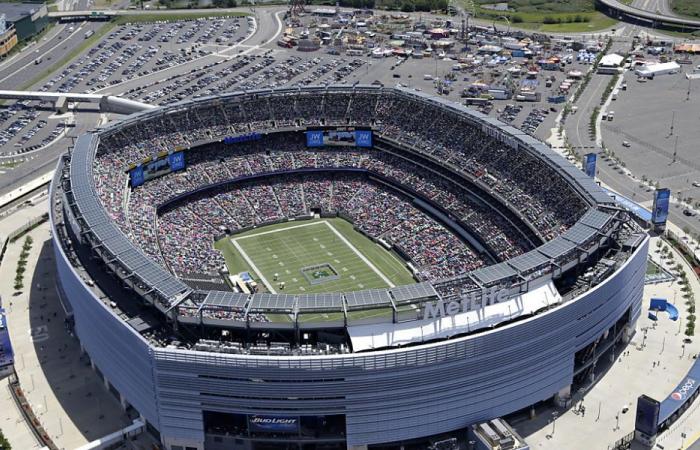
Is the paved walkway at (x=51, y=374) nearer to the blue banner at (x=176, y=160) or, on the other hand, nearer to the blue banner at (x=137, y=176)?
the blue banner at (x=137, y=176)

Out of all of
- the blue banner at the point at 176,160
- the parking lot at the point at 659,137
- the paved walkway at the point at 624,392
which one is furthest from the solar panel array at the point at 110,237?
the parking lot at the point at 659,137

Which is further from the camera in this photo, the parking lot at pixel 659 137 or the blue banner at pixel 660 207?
the parking lot at pixel 659 137

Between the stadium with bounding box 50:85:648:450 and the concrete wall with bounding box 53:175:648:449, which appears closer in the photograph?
the concrete wall with bounding box 53:175:648:449

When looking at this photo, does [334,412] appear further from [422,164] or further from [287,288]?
[422,164]

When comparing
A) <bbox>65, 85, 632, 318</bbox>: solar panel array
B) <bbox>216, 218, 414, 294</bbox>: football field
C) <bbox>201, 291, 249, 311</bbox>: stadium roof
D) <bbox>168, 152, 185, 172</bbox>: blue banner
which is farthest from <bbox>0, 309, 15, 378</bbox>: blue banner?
<bbox>168, 152, 185, 172</bbox>: blue banner

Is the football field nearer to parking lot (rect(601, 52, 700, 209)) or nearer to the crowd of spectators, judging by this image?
the crowd of spectators

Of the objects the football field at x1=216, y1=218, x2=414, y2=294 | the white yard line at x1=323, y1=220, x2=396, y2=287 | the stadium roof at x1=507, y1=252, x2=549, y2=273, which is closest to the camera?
the stadium roof at x1=507, y1=252, x2=549, y2=273

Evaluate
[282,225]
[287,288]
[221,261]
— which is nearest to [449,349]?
[287,288]
